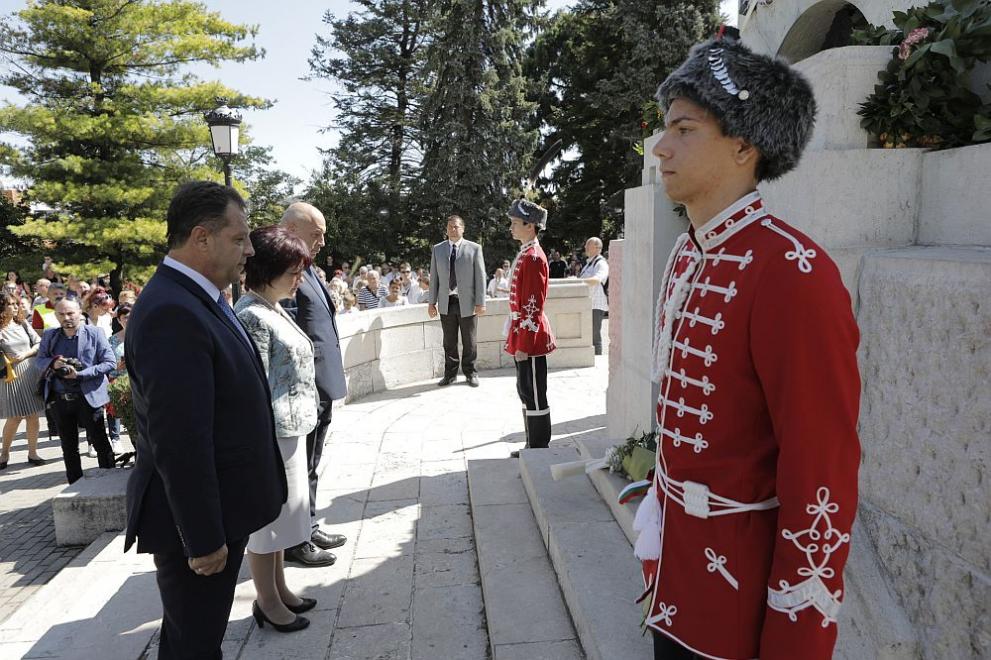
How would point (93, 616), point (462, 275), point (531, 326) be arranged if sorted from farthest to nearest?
point (462, 275), point (531, 326), point (93, 616)

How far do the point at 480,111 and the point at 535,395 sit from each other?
20.1m

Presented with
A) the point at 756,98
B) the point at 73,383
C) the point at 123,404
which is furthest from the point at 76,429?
the point at 756,98

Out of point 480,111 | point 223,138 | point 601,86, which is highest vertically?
point 601,86

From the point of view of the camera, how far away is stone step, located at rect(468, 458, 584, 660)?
9.89 ft

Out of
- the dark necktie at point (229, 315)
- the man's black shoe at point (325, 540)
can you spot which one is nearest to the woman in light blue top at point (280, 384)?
the dark necktie at point (229, 315)

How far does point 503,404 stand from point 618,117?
21815 mm

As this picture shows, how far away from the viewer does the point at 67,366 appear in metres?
6.49

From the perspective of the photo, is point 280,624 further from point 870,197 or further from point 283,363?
point 870,197

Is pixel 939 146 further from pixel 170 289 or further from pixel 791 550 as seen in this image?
pixel 170 289

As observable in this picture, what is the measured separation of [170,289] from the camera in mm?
2180

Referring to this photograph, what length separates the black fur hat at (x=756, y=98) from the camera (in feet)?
5.20

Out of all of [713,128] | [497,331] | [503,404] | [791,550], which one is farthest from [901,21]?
[497,331]

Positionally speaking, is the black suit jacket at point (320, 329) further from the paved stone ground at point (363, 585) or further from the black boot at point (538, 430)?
the black boot at point (538, 430)

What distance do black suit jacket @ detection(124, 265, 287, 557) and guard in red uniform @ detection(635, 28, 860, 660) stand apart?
4.46 feet
